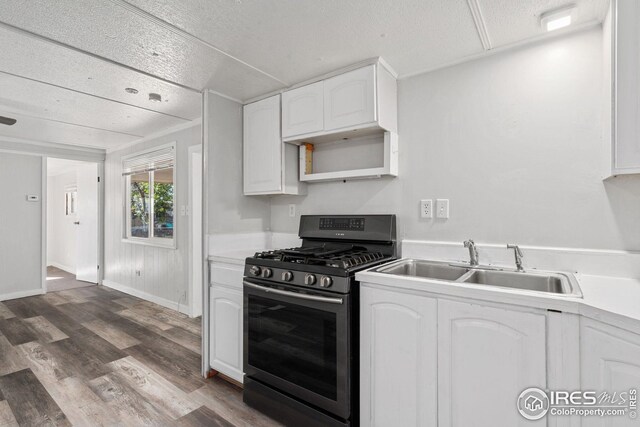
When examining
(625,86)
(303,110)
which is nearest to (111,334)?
(303,110)

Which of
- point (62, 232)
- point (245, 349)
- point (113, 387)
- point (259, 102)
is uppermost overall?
point (259, 102)

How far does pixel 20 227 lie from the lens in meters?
4.54

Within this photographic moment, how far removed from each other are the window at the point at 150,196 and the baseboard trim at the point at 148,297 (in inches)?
28.7

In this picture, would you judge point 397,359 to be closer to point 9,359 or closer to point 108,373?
point 108,373

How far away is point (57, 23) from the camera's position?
166 centimetres

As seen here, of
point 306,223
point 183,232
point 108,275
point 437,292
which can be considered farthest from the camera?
point 108,275

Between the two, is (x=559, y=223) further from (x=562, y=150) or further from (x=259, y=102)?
(x=259, y=102)

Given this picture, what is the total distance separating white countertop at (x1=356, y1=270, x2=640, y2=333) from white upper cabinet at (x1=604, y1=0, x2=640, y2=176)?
513 millimetres

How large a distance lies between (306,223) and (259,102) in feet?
3.52

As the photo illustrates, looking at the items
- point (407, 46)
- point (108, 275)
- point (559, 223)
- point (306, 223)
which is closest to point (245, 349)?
point (306, 223)

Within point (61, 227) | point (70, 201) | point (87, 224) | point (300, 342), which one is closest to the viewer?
point (300, 342)

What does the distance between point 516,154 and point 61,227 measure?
8.57 metres

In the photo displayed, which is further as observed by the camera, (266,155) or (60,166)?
(60,166)

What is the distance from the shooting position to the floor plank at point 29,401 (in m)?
1.87
